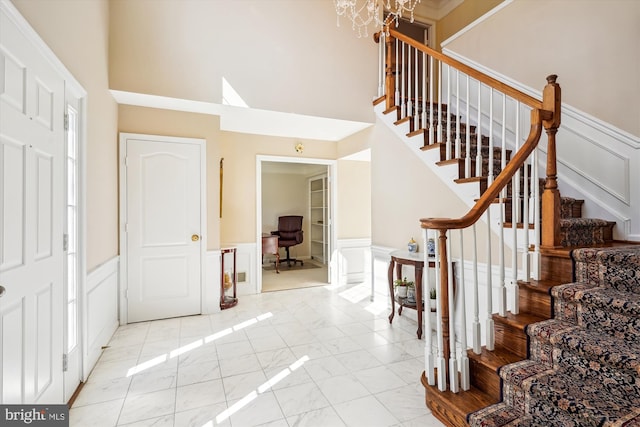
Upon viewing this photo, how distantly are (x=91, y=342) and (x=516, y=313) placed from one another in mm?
3186

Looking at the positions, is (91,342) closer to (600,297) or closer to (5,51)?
(5,51)

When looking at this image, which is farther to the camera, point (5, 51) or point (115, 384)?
point (115, 384)

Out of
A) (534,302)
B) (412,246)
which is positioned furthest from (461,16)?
(534,302)

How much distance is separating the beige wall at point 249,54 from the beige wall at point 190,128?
1.60ft

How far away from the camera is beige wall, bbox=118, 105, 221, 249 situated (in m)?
3.58

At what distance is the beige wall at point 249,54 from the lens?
3193 millimetres

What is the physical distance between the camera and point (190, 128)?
3818 millimetres

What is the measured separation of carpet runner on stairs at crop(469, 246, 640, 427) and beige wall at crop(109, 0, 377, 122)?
2.95 meters

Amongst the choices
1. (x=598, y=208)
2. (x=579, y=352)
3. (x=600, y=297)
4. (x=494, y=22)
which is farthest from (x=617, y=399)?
(x=494, y=22)

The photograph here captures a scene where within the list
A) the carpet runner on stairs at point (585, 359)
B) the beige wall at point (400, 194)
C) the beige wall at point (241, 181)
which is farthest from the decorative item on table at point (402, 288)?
the beige wall at point (241, 181)

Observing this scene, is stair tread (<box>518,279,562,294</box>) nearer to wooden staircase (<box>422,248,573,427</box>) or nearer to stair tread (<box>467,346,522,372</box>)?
wooden staircase (<box>422,248,573,427</box>)

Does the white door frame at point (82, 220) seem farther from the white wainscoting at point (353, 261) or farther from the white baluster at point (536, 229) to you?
the white wainscoting at point (353, 261)

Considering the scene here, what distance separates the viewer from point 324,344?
119 inches

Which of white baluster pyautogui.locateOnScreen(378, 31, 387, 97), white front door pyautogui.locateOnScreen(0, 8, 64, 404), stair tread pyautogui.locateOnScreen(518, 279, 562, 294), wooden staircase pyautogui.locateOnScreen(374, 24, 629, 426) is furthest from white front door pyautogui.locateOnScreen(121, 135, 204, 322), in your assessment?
stair tread pyautogui.locateOnScreen(518, 279, 562, 294)
